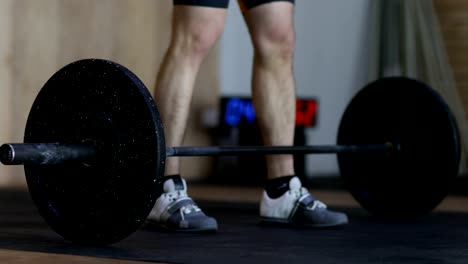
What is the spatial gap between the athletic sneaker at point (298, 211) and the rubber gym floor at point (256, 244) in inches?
1.7

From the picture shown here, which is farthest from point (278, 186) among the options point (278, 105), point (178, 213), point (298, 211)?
point (178, 213)

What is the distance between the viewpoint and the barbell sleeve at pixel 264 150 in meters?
1.73

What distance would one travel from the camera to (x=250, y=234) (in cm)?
187

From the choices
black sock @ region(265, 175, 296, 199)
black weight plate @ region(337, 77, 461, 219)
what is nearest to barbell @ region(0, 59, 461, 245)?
black sock @ region(265, 175, 296, 199)

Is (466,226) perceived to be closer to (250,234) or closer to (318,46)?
(250,234)

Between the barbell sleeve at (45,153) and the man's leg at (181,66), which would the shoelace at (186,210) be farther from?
the barbell sleeve at (45,153)

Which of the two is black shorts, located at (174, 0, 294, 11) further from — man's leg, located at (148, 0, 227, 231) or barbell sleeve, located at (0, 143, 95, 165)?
barbell sleeve, located at (0, 143, 95, 165)

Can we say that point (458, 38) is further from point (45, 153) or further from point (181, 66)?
point (45, 153)

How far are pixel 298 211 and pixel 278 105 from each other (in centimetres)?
27

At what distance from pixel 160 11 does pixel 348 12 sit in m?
1.23

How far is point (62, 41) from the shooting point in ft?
12.0

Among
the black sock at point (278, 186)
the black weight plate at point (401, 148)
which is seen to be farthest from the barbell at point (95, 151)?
the black weight plate at point (401, 148)

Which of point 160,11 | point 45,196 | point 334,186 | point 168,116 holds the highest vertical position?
point 160,11

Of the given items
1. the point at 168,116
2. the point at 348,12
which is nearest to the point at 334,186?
the point at 348,12
